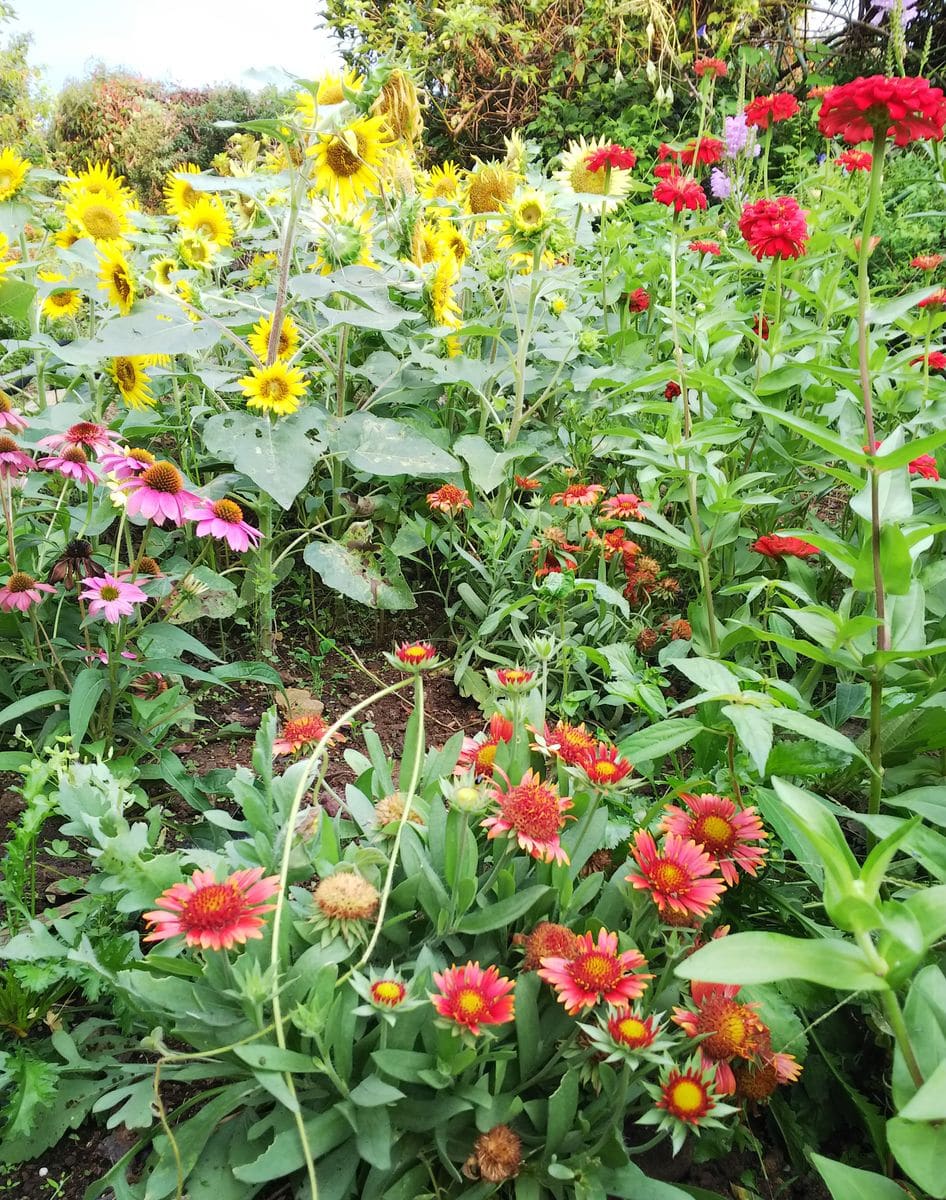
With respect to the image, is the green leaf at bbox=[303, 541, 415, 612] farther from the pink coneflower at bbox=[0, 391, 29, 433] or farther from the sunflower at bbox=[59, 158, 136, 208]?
the sunflower at bbox=[59, 158, 136, 208]

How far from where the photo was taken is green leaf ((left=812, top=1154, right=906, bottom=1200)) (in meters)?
0.70

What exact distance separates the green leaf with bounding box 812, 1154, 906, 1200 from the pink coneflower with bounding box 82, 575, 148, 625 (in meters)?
1.02

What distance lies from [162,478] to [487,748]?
24.6 inches

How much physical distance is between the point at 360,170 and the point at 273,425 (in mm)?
575

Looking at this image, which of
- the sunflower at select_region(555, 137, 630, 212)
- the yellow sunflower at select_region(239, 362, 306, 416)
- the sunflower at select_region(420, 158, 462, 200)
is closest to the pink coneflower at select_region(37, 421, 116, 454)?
the yellow sunflower at select_region(239, 362, 306, 416)

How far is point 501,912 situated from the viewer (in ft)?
2.85

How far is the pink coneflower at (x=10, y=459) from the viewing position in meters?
1.19

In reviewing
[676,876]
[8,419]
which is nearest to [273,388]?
[8,419]

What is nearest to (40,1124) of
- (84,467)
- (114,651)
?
(114,651)

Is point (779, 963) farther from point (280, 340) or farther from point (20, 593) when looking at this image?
point (280, 340)

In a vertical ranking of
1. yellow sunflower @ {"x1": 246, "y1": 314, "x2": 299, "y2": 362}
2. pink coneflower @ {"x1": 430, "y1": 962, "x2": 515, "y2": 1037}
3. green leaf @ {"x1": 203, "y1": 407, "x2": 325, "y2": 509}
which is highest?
yellow sunflower @ {"x1": 246, "y1": 314, "x2": 299, "y2": 362}

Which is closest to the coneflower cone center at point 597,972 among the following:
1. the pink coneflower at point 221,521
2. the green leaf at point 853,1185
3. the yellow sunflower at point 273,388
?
the green leaf at point 853,1185

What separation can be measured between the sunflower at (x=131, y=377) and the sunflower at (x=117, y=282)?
0.33ft

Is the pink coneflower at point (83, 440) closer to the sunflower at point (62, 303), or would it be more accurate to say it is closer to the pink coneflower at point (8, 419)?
the pink coneflower at point (8, 419)
